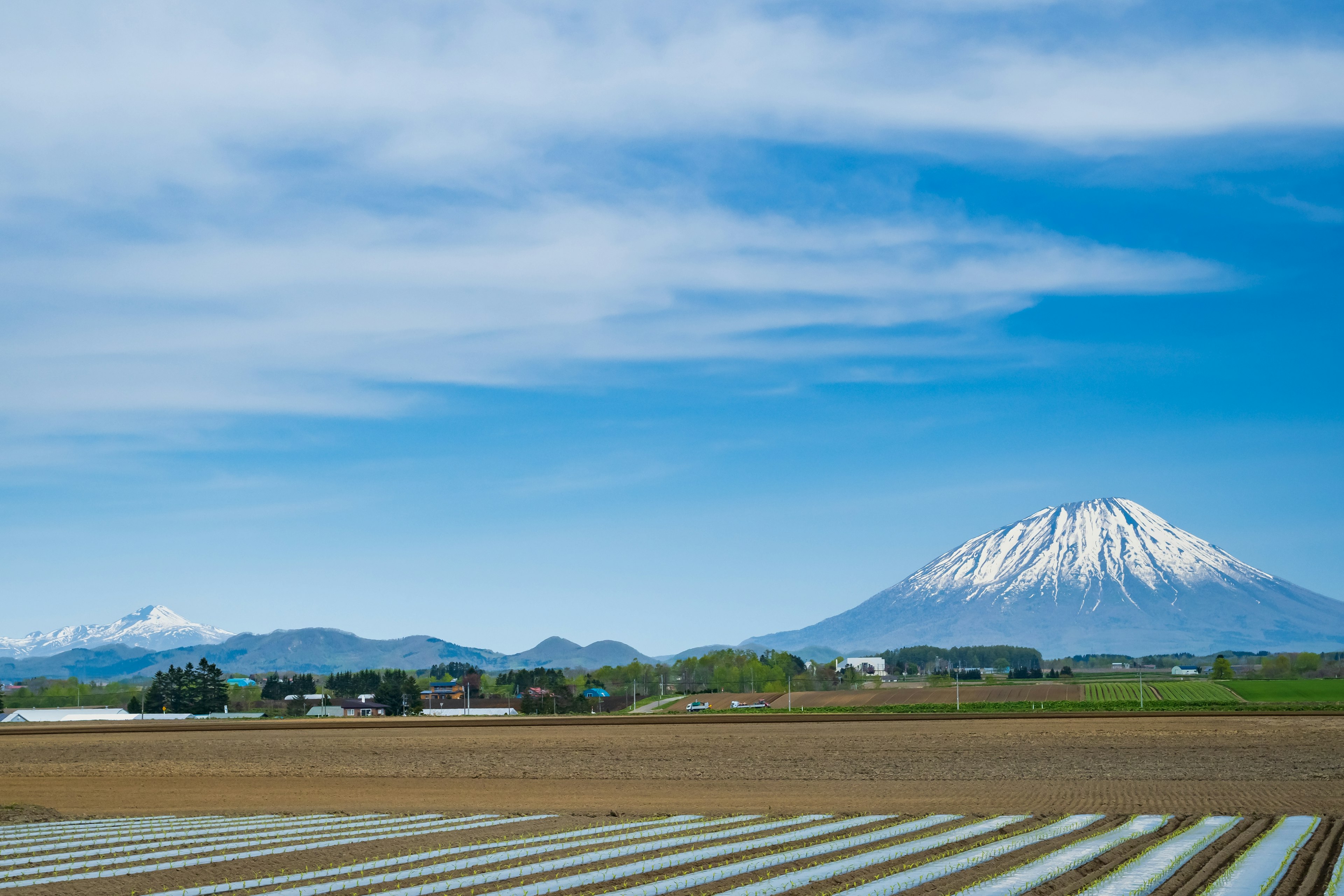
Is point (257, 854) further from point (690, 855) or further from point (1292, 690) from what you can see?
point (1292, 690)

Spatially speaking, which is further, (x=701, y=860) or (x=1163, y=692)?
(x=1163, y=692)

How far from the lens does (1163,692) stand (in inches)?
4759

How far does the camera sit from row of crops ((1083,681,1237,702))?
4067 inches

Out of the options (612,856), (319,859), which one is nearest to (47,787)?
(319,859)

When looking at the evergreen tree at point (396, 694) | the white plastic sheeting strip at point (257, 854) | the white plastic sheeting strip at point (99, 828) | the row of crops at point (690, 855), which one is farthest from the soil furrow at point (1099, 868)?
the evergreen tree at point (396, 694)

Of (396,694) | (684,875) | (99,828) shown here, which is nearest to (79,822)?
(99,828)

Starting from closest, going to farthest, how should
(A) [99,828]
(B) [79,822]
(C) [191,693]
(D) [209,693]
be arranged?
(A) [99,828] → (B) [79,822] → (C) [191,693] → (D) [209,693]

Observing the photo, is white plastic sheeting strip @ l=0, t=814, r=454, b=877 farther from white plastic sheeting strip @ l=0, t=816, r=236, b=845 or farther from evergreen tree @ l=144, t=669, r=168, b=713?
evergreen tree @ l=144, t=669, r=168, b=713

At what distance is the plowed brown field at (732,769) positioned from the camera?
3047 centimetres

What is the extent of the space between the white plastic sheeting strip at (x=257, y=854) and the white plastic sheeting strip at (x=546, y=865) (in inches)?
137

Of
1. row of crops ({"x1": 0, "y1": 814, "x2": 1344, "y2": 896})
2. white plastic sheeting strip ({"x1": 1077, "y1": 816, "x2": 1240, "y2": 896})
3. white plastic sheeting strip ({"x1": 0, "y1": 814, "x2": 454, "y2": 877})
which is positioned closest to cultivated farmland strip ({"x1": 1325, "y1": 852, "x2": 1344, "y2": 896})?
row of crops ({"x1": 0, "y1": 814, "x2": 1344, "y2": 896})

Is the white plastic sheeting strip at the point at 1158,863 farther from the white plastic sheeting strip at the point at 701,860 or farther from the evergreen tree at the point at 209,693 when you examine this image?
the evergreen tree at the point at 209,693

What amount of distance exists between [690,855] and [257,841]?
8727mm

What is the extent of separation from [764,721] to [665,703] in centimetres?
6982
